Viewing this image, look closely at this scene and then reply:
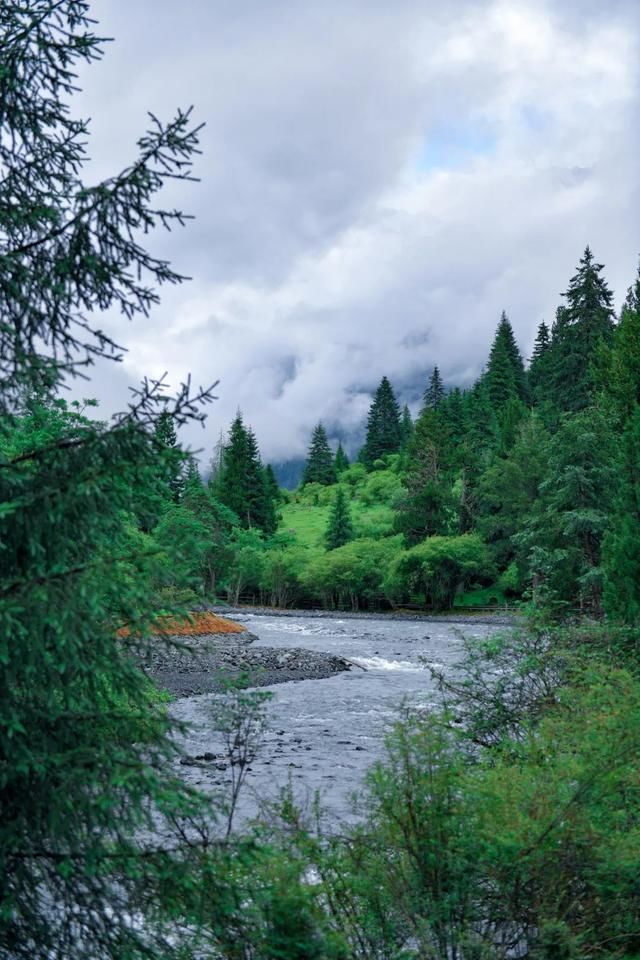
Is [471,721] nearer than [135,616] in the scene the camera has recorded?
No

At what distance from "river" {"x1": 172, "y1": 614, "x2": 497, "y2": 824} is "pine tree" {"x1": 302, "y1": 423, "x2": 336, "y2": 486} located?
178 ft

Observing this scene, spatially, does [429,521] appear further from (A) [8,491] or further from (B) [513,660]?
(A) [8,491]

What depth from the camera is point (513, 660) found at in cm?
1122

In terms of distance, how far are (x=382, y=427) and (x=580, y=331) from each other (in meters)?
37.8

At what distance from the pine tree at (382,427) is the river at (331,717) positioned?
52.8 meters

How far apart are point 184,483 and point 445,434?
23.2 metres

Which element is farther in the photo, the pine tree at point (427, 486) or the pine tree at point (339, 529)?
the pine tree at point (339, 529)

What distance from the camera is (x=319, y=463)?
99688mm

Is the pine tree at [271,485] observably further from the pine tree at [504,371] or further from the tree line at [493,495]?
the pine tree at [504,371]

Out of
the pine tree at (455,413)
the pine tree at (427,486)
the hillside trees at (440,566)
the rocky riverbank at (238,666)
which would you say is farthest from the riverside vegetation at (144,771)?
the pine tree at (455,413)

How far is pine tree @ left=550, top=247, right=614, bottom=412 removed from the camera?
6034 cm

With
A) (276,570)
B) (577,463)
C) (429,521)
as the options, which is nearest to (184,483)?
(276,570)

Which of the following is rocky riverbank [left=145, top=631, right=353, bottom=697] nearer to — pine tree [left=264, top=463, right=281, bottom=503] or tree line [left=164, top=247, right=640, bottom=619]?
tree line [left=164, top=247, right=640, bottom=619]

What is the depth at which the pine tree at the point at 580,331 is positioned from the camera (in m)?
60.3
